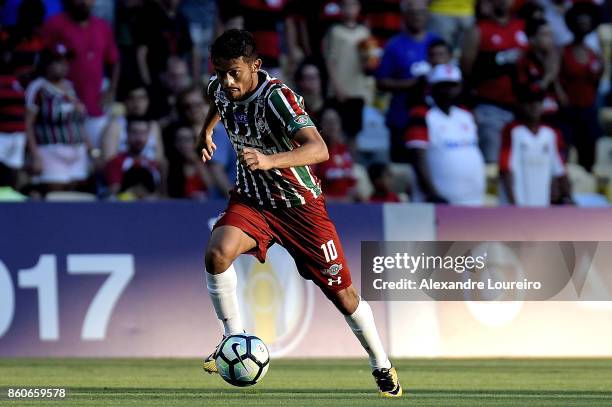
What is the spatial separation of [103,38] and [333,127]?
8.42 ft

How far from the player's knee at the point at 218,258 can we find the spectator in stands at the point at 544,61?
7452 millimetres

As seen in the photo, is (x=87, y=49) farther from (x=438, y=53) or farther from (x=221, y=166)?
(x=438, y=53)

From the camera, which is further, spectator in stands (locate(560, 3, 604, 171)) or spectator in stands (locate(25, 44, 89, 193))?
spectator in stands (locate(560, 3, 604, 171))

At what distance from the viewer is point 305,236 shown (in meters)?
8.16

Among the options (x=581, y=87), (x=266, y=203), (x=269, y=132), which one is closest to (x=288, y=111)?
(x=269, y=132)

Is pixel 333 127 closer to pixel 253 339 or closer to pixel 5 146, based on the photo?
pixel 5 146

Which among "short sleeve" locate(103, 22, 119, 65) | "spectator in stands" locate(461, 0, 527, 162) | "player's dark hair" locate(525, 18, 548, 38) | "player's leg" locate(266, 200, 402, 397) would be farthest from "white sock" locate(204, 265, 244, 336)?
"player's dark hair" locate(525, 18, 548, 38)

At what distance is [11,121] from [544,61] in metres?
5.99

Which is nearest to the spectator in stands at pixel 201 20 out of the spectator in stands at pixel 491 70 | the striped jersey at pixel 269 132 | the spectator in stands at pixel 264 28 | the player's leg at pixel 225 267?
the spectator in stands at pixel 264 28

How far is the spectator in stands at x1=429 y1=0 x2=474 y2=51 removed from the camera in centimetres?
1510

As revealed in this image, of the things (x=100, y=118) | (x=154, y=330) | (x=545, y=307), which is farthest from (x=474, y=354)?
(x=100, y=118)

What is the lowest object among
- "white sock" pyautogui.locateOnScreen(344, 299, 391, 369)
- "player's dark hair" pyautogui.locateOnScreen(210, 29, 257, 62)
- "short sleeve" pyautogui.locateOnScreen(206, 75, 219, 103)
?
"white sock" pyautogui.locateOnScreen(344, 299, 391, 369)

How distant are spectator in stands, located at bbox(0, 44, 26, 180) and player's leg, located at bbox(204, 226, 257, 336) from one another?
5.18 meters

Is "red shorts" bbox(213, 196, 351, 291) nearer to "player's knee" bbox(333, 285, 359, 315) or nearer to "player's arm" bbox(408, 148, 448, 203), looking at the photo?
"player's knee" bbox(333, 285, 359, 315)
